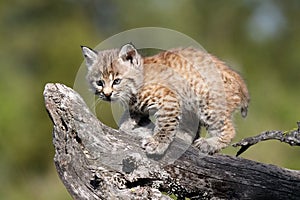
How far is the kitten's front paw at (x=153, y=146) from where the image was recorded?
17.4 feet

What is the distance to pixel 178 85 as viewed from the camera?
5.92 meters

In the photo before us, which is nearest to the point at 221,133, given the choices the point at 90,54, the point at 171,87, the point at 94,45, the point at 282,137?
the point at 171,87

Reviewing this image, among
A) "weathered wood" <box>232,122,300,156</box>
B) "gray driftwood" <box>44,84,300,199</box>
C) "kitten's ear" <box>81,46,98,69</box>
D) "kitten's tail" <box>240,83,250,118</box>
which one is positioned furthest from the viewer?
"kitten's tail" <box>240,83,250,118</box>

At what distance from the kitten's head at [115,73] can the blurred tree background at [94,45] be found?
722cm

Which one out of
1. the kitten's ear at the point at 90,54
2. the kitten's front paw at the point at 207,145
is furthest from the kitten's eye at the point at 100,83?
the kitten's front paw at the point at 207,145

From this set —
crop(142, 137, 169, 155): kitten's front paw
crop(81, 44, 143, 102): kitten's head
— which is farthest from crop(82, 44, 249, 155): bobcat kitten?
crop(142, 137, 169, 155): kitten's front paw

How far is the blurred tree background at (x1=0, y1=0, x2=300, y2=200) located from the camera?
1548 centimetres

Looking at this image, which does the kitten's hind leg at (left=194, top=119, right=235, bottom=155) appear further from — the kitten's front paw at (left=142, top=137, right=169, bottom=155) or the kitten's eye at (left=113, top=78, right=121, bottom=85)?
the kitten's eye at (left=113, top=78, right=121, bottom=85)

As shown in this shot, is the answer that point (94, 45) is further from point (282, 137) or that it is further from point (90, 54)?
point (282, 137)

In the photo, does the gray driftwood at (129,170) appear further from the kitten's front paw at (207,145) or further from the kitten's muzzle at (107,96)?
the kitten's muzzle at (107,96)

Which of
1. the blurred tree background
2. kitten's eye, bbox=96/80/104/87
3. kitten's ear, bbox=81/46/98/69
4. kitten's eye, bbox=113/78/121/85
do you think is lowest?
the blurred tree background

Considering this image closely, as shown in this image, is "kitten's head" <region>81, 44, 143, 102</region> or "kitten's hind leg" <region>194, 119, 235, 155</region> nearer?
"kitten's head" <region>81, 44, 143, 102</region>

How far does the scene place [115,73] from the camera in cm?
582

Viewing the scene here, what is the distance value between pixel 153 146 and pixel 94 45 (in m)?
11.7
